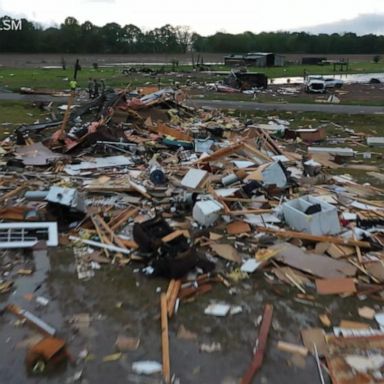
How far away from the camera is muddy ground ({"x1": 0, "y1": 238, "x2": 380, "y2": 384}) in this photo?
11.7ft

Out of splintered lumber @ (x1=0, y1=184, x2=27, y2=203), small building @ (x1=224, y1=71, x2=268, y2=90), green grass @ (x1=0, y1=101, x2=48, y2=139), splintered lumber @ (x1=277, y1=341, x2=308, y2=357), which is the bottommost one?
small building @ (x1=224, y1=71, x2=268, y2=90)

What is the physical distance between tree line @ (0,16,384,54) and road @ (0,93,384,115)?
2464 inches

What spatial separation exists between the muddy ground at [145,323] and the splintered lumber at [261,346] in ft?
0.17

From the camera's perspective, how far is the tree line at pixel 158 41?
259 feet

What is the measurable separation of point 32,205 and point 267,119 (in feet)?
40.1

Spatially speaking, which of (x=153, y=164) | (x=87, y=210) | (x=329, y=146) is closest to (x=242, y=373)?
(x=87, y=210)

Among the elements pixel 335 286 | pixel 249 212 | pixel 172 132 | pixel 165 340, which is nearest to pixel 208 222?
pixel 249 212

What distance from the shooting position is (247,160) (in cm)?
974

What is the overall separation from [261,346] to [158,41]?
96.7 meters

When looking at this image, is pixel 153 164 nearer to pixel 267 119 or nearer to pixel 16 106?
pixel 267 119

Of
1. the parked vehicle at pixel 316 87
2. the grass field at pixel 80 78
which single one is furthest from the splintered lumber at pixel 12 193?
the parked vehicle at pixel 316 87

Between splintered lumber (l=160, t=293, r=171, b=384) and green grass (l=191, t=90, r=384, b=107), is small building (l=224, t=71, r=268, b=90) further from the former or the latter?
splintered lumber (l=160, t=293, r=171, b=384)

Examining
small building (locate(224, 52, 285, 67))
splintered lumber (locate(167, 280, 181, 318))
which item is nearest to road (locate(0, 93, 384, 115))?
splintered lumber (locate(167, 280, 181, 318))

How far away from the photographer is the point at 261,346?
12.7 ft
